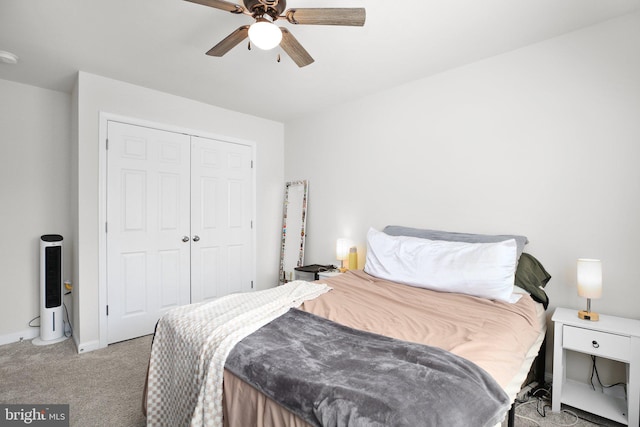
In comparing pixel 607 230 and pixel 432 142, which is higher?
pixel 432 142

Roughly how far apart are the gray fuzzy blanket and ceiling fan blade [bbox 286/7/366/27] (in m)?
1.64

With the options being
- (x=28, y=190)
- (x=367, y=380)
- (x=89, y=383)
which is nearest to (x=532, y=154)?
(x=367, y=380)

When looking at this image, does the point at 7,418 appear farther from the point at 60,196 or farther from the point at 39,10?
the point at 39,10

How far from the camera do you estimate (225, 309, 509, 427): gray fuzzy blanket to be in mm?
943

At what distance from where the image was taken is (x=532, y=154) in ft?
7.84

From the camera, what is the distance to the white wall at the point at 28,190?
3.00 metres

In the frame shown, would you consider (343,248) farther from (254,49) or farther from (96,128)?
(96,128)

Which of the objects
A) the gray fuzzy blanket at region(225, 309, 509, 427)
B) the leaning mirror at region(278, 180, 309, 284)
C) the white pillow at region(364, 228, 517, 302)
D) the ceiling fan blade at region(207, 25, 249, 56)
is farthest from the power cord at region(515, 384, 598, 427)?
the ceiling fan blade at region(207, 25, 249, 56)

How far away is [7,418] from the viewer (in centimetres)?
188

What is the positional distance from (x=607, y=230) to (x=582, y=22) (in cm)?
144

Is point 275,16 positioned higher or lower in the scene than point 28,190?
higher

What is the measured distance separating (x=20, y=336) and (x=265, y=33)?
3.75m

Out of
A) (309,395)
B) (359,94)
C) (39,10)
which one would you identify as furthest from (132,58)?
(309,395)

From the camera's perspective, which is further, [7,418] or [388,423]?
[7,418]
